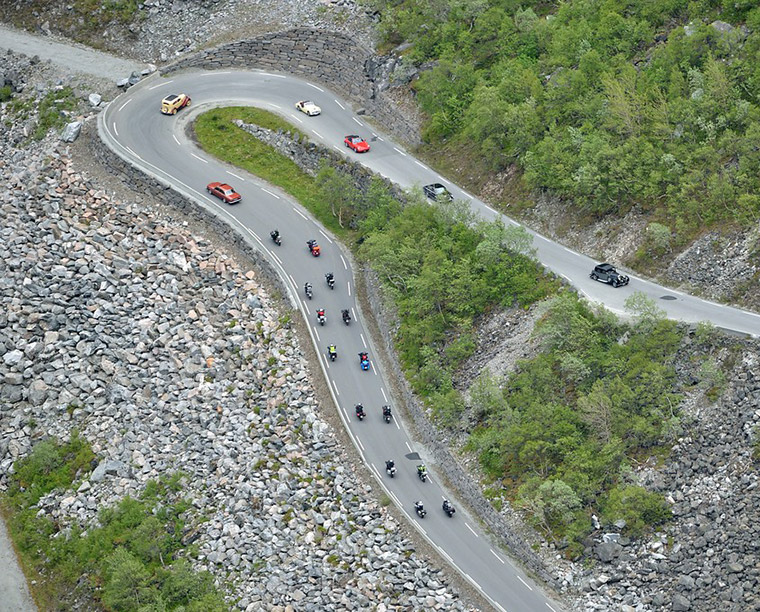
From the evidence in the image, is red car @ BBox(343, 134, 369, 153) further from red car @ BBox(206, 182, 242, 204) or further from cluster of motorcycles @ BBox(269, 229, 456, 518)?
cluster of motorcycles @ BBox(269, 229, 456, 518)

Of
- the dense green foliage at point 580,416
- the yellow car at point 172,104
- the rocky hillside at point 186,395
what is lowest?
the rocky hillside at point 186,395

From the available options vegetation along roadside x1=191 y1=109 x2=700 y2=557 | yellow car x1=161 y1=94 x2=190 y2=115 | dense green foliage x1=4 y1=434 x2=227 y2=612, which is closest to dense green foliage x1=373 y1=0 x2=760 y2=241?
vegetation along roadside x1=191 y1=109 x2=700 y2=557

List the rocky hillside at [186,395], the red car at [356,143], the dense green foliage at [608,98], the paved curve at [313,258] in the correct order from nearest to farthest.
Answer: the paved curve at [313,258], the rocky hillside at [186,395], the dense green foliage at [608,98], the red car at [356,143]

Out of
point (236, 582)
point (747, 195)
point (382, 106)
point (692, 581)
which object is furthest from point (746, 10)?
point (236, 582)

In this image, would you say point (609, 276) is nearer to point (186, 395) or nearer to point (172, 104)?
point (186, 395)

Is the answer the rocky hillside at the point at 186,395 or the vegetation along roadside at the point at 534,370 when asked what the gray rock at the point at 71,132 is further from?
the vegetation along roadside at the point at 534,370

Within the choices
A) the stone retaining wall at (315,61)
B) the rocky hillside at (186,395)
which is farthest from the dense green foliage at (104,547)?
the stone retaining wall at (315,61)

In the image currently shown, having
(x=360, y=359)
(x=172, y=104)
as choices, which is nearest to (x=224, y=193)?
(x=172, y=104)
